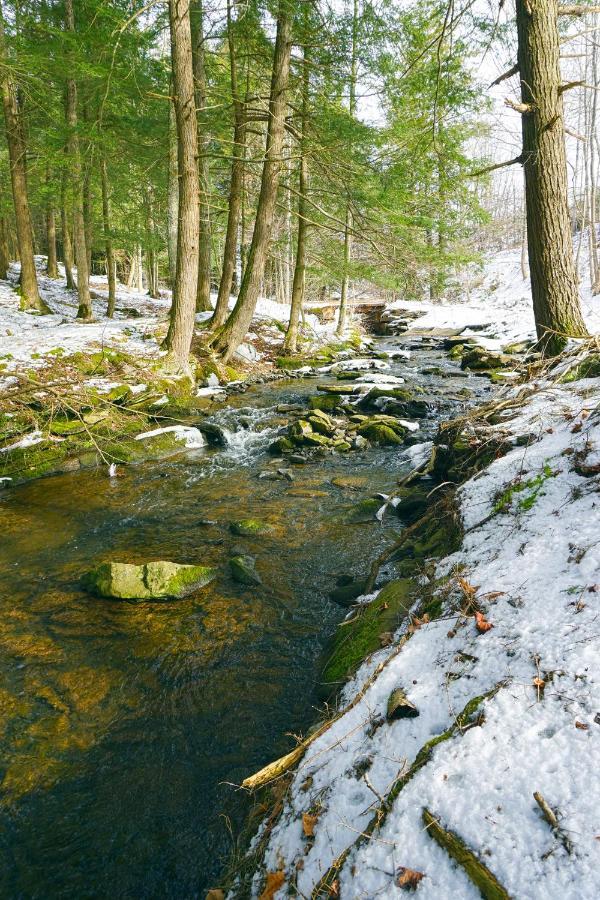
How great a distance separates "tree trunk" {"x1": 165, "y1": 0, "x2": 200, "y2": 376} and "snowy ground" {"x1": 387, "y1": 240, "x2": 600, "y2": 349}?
35.5 ft

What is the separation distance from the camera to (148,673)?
139 inches

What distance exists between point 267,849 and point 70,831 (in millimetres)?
1337

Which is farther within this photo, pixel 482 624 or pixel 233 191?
pixel 233 191

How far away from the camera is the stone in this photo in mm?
4625

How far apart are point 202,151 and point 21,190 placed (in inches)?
216

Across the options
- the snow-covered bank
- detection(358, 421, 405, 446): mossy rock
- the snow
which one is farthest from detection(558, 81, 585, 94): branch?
the snow

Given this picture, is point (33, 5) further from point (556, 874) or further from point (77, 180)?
point (556, 874)

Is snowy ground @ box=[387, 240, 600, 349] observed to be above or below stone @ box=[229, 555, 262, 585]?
above

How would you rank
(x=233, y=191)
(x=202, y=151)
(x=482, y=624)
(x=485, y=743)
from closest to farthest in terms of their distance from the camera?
(x=485, y=743) → (x=482, y=624) → (x=233, y=191) → (x=202, y=151)

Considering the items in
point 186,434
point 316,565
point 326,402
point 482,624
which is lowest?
point 316,565

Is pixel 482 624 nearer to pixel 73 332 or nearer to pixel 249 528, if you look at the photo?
pixel 249 528

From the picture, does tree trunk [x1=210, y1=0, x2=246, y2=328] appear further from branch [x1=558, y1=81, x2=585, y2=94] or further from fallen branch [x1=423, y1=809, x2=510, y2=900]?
fallen branch [x1=423, y1=809, x2=510, y2=900]

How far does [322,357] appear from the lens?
16.7 metres

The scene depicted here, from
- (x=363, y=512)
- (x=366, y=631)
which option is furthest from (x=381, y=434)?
(x=366, y=631)
